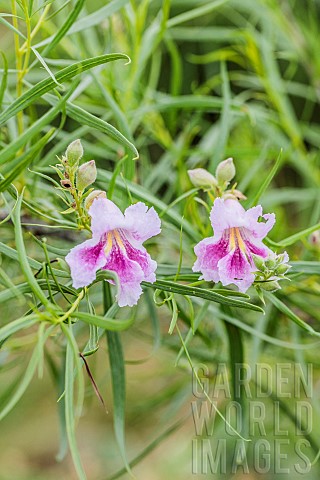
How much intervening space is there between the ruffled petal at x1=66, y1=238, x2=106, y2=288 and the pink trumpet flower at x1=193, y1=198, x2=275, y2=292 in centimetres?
7

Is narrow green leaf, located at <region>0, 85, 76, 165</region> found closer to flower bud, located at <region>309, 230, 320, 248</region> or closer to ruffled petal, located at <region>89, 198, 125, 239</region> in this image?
ruffled petal, located at <region>89, 198, 125, 239</region>

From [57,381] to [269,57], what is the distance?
438 mm

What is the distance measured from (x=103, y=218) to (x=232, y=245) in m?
0.09

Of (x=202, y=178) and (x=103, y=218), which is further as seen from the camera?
(x=202, y=178)

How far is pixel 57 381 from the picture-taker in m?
0.69

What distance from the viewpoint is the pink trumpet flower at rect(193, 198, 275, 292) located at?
0.42m

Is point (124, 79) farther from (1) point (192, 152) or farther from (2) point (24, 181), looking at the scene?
(2) point (24, 181)

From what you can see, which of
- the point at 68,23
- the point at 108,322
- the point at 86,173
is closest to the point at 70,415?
the point at 108,322

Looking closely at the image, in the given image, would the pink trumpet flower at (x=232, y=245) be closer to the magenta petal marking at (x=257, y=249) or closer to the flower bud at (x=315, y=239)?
the magenta petal marking at (x=257, y=249)

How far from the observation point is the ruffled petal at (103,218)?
394mm

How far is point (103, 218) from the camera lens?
0.40 m

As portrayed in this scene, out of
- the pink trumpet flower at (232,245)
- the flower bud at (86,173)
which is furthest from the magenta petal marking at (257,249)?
the flower bud at (86,173)

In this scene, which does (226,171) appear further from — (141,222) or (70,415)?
(70,415)

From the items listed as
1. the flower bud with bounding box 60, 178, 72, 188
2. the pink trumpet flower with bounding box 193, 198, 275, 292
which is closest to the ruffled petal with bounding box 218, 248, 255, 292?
the pink trumpet flower with bounding box 193, 198, 275, 292
